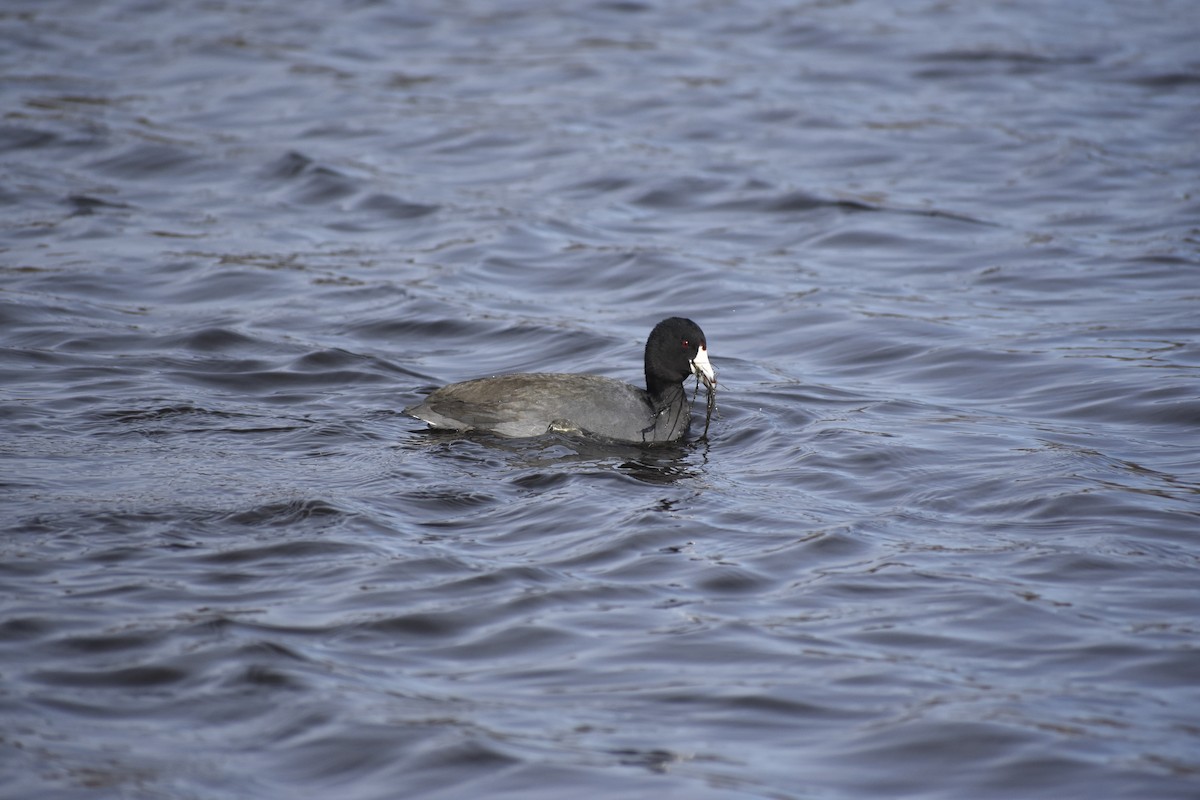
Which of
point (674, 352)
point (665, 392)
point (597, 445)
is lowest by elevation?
point (597, 445)

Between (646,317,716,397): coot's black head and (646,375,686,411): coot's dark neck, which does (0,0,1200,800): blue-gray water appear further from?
(646,317,716,397): coot's black head

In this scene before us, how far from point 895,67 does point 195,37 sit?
10.0m

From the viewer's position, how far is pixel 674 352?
9164 mm

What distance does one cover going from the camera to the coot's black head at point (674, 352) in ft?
29.9

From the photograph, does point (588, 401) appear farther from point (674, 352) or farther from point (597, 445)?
point (674, 352)

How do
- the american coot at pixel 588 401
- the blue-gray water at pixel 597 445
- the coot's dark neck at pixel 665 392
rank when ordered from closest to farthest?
the blue-gray water at pixel 597 445 → the american coot at pixel 588 401 → the coot's dark neck at pixel 665 392

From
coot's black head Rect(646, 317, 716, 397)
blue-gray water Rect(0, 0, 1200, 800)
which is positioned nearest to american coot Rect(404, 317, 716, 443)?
coot's black head Rect(646, 317, 716, 397)

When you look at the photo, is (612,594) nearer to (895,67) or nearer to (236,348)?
(236,348)

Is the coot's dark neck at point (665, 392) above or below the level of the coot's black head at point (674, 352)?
below

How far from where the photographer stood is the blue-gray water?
5.27 m

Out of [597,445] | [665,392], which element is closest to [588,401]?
[597,445]

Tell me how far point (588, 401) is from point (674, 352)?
715mm

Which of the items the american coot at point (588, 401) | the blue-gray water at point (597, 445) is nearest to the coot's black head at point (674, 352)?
the american coot at point (588, 401)

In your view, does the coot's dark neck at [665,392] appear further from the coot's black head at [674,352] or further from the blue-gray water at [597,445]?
the blue-gray water at [597,445]
